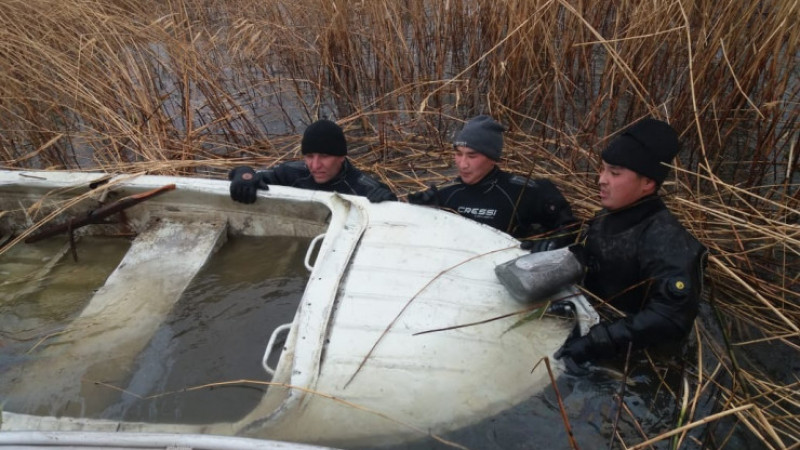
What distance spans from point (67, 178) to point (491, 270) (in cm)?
245

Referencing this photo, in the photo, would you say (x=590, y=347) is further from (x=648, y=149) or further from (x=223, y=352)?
(x=223, y=352)

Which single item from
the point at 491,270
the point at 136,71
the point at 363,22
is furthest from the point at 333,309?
the point at 363,22

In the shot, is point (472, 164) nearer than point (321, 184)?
Yes

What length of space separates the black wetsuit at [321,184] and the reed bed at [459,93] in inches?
30.0

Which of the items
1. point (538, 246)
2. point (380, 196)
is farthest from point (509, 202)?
point (380, 196)

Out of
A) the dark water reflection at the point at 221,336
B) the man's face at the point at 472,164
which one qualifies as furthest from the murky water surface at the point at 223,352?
the man's face at the point at 472,164

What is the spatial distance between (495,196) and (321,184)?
1023 millimetres

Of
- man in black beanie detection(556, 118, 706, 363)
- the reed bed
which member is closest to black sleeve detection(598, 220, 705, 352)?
man in black beanie detection(556, 118, 706, 363)

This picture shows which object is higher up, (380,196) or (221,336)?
(380,196)

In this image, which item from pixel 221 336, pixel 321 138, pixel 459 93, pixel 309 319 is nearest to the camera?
pixel 309 319

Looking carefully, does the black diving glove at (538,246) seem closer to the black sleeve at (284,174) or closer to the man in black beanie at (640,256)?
the man in black beanie at (640,256)

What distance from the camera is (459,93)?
4711 millimetres

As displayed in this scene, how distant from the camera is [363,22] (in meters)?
5.63

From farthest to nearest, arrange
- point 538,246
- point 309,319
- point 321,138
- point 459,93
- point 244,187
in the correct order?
point 459,93 → point 321,138 → point 244,187 → point 538,246 → point 309,319
